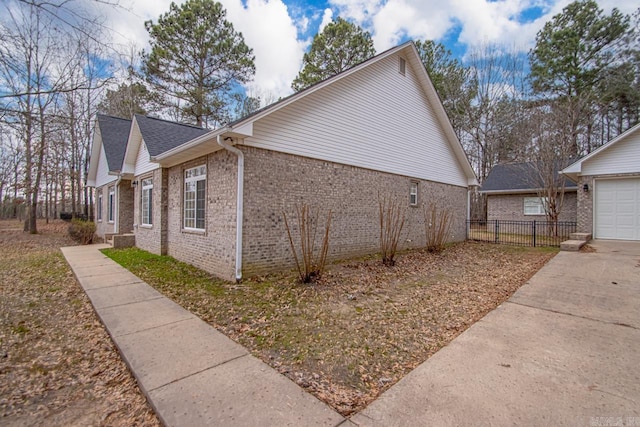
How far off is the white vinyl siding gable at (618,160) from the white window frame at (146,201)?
56.9ft

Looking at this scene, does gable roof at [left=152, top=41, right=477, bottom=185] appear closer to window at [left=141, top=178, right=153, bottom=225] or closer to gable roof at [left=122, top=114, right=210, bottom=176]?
gable roof at [left=122, top=114, right=210, bottom=176]

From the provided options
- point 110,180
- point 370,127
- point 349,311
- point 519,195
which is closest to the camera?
point 349,311

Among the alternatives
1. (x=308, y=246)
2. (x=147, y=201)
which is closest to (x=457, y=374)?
(x=308, y=246)

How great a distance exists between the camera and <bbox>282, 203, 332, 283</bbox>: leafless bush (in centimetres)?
639

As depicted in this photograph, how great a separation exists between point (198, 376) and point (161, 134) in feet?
35.2

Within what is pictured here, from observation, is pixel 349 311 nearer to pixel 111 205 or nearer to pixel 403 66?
pixel 403 66

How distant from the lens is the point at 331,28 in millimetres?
20938

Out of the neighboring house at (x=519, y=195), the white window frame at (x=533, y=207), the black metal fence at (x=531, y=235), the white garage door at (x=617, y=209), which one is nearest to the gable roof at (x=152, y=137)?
the black metal fence at (x=531, y=235)

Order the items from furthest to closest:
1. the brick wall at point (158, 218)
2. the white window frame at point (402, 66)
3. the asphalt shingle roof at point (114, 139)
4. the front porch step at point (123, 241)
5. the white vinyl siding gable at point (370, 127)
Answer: the asphalt shingle roof at point (114, 139)
the front porch step at point (123, 241)
the white window frame at point (402, 66)
the brick wall at point (158, 218)
the white vinyl siding gable at point (370, 127)

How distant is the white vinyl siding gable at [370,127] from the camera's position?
7.38 metres

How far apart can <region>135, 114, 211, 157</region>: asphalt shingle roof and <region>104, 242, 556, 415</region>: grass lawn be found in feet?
13.3

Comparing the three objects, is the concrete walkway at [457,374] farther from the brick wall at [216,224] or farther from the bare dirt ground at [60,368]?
the brick wall at [216,224]

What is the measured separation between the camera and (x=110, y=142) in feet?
49.6

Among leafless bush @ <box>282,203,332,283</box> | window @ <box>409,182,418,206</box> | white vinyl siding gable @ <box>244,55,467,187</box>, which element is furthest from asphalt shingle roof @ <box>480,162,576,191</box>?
leafless bush @ <box>282,203,332,283</box>
